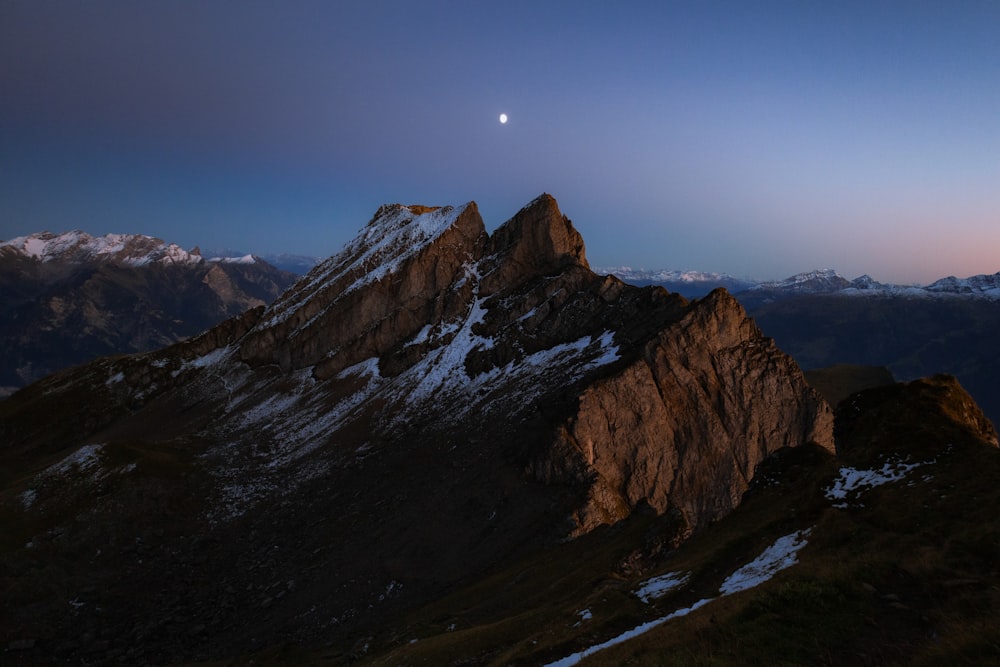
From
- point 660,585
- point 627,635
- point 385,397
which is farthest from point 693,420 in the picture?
point 385,397

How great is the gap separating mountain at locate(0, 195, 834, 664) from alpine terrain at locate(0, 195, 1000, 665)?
349mm

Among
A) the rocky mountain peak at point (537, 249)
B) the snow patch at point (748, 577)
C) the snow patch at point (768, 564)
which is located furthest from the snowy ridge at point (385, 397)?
the snow patch at point (748, 577)

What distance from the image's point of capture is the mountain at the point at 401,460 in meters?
41.6

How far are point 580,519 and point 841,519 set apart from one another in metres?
25.3

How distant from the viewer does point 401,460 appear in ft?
205

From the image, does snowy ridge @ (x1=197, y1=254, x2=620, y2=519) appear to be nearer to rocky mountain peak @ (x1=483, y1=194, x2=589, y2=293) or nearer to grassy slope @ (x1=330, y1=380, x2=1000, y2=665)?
rocky mountain peak @ (x1=483, y1=194, x2=589, y2=293)

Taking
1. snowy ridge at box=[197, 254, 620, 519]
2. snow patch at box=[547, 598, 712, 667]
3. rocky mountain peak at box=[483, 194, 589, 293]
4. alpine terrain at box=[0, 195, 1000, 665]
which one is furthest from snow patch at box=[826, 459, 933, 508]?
rocky mountain peak at box=[483, 194, 589, 293]

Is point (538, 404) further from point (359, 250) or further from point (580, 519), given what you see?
point (359, 250)

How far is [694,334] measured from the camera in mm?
63500

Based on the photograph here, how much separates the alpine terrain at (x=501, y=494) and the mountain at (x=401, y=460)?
1.15 ft

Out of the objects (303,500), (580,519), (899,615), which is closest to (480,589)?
(580,519)

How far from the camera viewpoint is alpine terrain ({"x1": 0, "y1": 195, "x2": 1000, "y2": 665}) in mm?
18109

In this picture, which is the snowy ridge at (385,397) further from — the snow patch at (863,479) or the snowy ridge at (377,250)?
the snow patch at (863,479)

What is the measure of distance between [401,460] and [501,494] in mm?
17799
